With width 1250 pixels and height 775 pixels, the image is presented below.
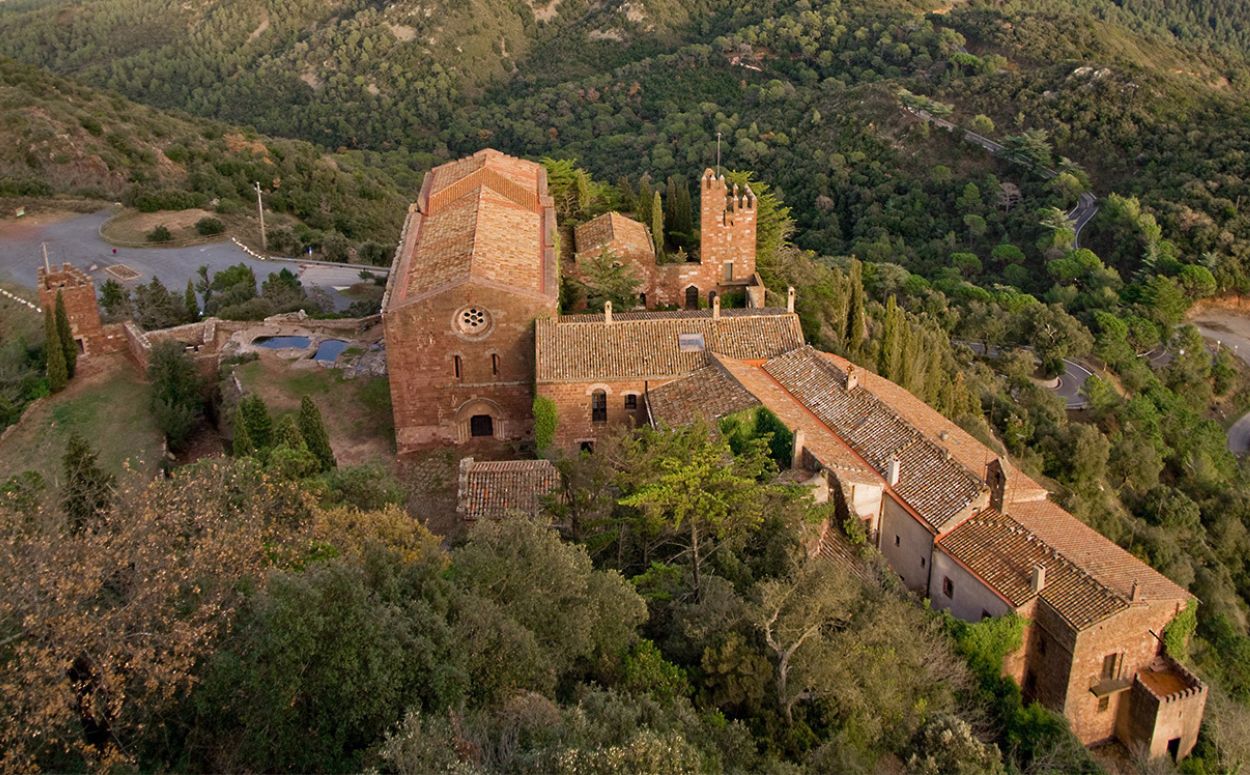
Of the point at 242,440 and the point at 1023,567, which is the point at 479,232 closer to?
the point at 242,440

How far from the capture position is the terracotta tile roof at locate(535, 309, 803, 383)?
27438 millimetres

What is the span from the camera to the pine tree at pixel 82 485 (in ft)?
65.1

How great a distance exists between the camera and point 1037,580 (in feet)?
61.6

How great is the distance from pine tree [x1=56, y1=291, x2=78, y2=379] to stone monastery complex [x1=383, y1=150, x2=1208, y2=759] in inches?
450

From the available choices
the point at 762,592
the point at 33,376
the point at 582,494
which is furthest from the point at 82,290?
the point at 762,592

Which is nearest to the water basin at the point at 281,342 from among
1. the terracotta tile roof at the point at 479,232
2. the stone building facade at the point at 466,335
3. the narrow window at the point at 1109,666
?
the terracotta tile roof at the point at 479,232

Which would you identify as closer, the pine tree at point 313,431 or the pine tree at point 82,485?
the pine tree at point 82,485

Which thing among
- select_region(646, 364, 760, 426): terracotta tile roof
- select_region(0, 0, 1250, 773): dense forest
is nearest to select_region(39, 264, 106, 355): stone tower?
select_region(0, 0, 1250, 773): dense forest

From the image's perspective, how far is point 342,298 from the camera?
42.2 metres

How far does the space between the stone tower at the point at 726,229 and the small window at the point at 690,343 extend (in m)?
7.10

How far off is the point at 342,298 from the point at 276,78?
67.1 metres

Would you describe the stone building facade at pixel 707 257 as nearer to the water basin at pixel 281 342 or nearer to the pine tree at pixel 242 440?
the water basin at pixel 281 342

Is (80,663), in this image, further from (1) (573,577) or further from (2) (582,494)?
(2) (582,494)

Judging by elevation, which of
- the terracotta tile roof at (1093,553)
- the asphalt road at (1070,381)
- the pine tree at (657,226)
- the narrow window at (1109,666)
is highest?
the pine tree at (657,226)
